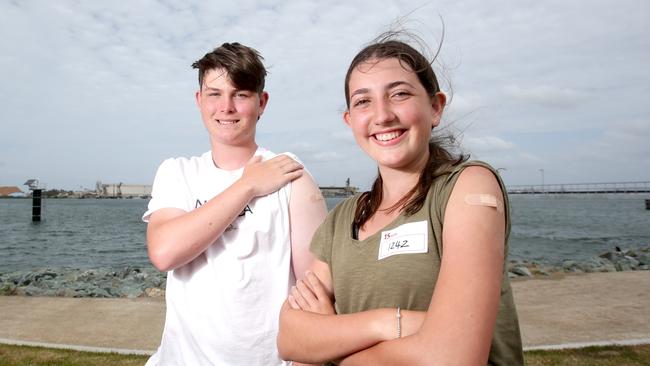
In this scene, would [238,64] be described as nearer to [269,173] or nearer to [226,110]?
[226,110]

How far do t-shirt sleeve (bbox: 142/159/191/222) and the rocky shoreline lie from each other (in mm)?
9006

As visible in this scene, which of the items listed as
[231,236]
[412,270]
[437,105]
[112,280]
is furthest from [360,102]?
[112,280]

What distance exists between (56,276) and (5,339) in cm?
1163

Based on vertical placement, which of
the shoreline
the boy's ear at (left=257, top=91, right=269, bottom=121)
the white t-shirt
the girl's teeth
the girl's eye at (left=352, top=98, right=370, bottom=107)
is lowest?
the shoreline

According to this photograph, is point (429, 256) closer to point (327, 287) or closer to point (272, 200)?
point (327, 287)

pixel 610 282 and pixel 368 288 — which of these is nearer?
pixel 368 288

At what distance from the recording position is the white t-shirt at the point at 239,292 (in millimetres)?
2152

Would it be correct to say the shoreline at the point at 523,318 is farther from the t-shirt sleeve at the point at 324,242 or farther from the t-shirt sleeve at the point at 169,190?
the t-shirt sleeve at the point at 324,242

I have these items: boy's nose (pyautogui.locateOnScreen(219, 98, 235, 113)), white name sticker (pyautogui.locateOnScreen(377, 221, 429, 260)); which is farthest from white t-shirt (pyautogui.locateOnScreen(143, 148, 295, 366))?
white name sticker (pyautogui.locateOnScreen(377, 221, 429, 260))

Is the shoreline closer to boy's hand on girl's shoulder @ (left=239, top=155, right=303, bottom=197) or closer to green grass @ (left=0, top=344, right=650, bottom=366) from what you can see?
green grass @ (left=0, top=344, right=650, bottom=366)

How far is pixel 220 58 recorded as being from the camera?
2312 millimetres

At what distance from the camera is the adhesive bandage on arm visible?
1.52 metres

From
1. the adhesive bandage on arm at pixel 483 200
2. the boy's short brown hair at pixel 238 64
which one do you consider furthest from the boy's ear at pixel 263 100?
the adhesive bandage on arm at pixel 483 200

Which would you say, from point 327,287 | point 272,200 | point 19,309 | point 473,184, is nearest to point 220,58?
point 272,200
